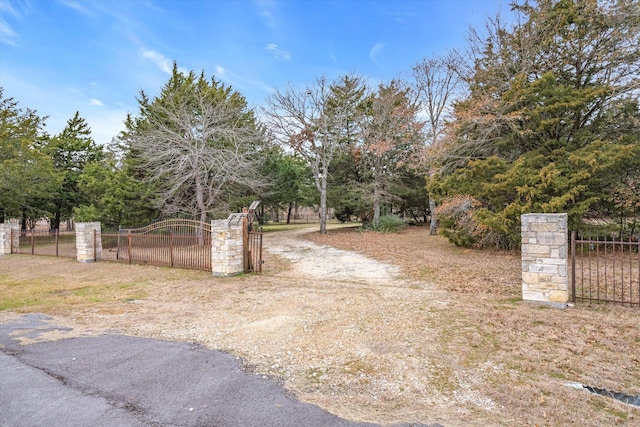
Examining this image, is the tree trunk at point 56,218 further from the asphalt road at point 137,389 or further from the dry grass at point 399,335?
the asphalt road at point 137,389

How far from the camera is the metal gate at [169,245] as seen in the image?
33.1 ft

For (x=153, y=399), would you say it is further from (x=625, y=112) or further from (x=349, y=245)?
(x=625, y=112)

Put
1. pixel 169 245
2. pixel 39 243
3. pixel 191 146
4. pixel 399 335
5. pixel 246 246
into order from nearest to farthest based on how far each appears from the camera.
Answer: pixel 399 335 < pixel 246 246 < pixel 169 245 < pixel 191 146 < pixel 39 243

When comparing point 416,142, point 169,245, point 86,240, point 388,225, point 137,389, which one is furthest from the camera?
point 388,225

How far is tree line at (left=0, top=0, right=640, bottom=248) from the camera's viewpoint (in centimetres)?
1033

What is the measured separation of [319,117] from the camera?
2023 cm

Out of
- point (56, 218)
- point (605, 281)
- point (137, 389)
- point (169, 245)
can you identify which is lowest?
point (137, 389)

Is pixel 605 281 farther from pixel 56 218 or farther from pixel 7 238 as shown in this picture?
pixel 56 218

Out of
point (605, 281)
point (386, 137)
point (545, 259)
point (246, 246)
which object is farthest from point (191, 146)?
point (605, 281)

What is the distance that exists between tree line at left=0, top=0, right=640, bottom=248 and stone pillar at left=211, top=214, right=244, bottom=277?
639cm

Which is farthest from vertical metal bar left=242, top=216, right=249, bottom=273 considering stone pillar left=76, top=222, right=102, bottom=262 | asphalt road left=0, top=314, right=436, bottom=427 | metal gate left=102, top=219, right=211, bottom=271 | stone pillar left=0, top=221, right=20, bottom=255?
stone pillar left=0, top=221, right=20, bottom=255

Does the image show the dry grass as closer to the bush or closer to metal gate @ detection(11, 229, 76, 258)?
metal gate @ detection(11, 229, 76, 258)

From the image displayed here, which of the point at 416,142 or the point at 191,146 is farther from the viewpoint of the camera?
the point at 416,142

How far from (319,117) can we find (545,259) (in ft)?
53.4
